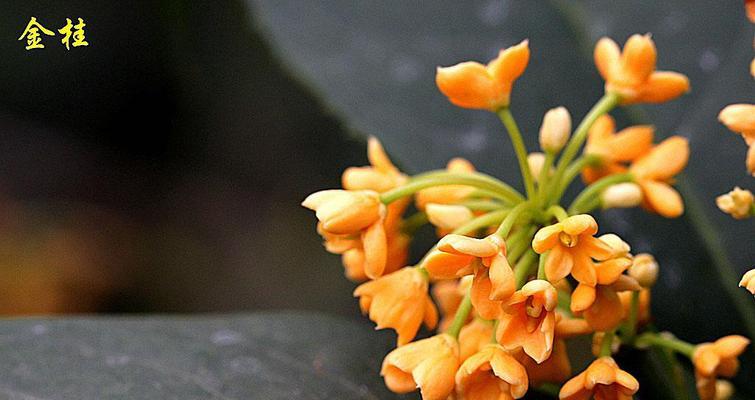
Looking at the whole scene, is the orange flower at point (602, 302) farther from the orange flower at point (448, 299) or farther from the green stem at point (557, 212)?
the orange flower at point (448, 299)

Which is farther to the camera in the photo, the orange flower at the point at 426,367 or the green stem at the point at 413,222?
the green stem at the point at 413,222

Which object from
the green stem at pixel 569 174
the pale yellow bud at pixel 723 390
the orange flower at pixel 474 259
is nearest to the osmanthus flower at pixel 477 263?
the orange flower at pixel 474 259

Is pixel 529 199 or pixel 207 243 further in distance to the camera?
pixel 207 243

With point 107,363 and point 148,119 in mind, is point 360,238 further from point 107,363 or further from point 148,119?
point 148,119

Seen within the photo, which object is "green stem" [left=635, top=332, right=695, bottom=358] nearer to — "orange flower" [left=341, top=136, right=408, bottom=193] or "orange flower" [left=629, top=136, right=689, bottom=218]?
"orange flower" [left=629, top=136, right=689, bottom=218]

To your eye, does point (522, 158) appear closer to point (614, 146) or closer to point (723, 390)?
point (614, 146)

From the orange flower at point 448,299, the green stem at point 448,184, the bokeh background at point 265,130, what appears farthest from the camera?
the bokeh background at point 265,130

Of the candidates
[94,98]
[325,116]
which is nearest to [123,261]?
[94,98]
